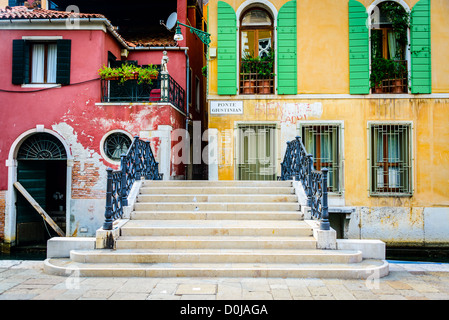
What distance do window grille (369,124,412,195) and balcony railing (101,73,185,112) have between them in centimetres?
644

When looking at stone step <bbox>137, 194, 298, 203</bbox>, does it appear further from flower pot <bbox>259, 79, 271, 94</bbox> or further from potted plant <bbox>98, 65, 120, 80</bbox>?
potted plant <bbox>98, 65, 120, 80</bbox>

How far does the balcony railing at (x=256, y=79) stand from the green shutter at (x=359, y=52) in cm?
245

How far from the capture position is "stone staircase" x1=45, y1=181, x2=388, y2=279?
17.5 ft

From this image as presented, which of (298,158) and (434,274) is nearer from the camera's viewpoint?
(434,274)

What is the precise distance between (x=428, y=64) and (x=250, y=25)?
18.1 ft

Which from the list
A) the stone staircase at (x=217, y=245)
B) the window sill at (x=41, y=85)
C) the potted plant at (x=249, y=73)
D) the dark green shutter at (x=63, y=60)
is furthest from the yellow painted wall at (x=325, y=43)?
the window sill at (x=41, y=85)

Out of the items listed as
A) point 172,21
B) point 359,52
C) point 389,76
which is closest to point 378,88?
point 389,76

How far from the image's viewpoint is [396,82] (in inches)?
432

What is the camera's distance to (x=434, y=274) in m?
5.59

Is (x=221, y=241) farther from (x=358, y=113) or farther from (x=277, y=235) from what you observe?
(x=358, y=113)

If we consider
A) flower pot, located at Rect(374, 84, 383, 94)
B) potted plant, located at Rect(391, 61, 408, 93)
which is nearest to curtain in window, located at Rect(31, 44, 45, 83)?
flower pot, located at Rect(374, 84, 383, 94)

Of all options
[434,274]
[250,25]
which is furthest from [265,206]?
[250,25]

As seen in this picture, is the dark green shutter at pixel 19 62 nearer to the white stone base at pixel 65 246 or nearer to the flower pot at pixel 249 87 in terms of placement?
the flower pot at pixel 249 87

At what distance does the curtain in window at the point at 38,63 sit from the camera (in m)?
11.8
